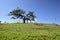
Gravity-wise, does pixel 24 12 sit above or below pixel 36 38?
above

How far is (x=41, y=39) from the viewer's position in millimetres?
36625

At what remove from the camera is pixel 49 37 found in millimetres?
38469

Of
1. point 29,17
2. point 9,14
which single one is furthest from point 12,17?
point 29,17

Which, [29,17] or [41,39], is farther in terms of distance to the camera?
[29,17]

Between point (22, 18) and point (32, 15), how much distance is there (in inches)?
225

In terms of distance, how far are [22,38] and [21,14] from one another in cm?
5447

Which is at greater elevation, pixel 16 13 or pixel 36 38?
pixel 16 13

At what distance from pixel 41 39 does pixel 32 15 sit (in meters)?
57.0

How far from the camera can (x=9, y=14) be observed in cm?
9144

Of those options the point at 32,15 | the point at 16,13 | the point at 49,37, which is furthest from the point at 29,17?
the point at 49,37

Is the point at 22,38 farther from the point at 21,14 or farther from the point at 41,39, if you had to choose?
the point at 21,14

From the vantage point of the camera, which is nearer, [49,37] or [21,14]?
[49,37]

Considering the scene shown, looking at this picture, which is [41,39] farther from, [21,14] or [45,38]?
[21,14]

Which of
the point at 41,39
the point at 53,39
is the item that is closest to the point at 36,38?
the point at 41,39
